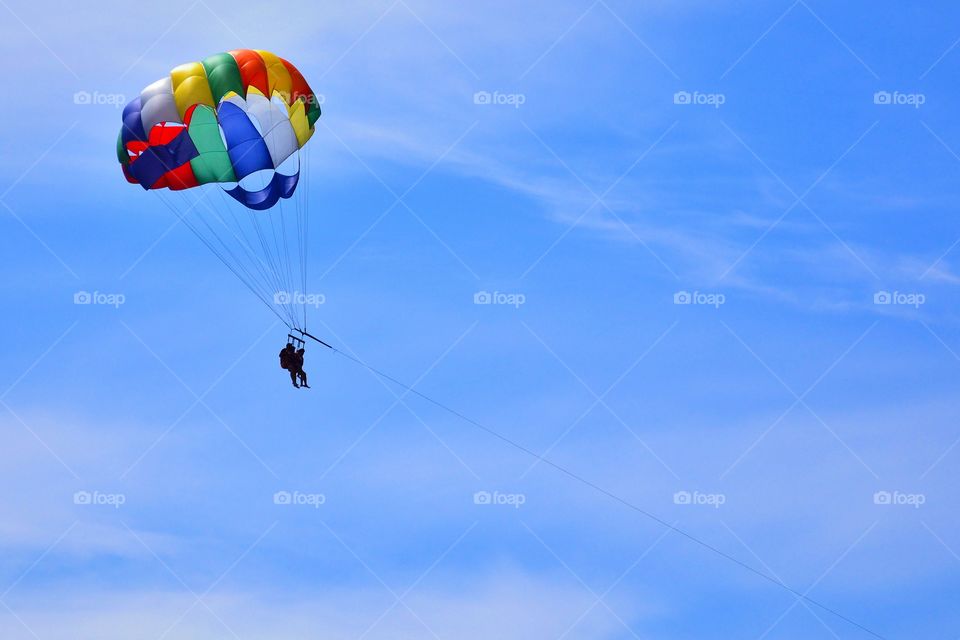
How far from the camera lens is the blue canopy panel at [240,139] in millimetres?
47281

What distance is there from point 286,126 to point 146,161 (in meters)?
3.58

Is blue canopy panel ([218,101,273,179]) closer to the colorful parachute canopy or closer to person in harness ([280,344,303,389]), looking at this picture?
the colorful parachute canopy

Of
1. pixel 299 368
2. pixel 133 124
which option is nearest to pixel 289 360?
pixel 299 368

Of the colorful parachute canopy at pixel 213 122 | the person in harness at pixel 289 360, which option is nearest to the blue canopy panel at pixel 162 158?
the colorful parachute canopy at pixel 213 122

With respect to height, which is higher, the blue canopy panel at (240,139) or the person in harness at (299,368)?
the blue canopy panel at (240,139)

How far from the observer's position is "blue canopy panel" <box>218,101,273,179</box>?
47281 mm

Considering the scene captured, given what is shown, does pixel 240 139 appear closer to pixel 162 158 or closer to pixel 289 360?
pixel 162 158

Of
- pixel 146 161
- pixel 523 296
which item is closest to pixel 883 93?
pixel 523 296

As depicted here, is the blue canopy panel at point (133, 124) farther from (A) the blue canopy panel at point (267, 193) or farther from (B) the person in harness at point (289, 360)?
(B) the person in harness at point (289, 360)

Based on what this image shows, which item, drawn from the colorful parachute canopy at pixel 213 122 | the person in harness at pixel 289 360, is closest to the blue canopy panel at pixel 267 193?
the colorful parachute canopy at pixel 213 122

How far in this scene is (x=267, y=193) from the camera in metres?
48.6

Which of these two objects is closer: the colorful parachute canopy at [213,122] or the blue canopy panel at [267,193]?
the colorful parachute canopy at [213,122]

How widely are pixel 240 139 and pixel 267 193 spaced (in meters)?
1.88

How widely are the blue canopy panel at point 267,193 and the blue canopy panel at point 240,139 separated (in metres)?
0.97
